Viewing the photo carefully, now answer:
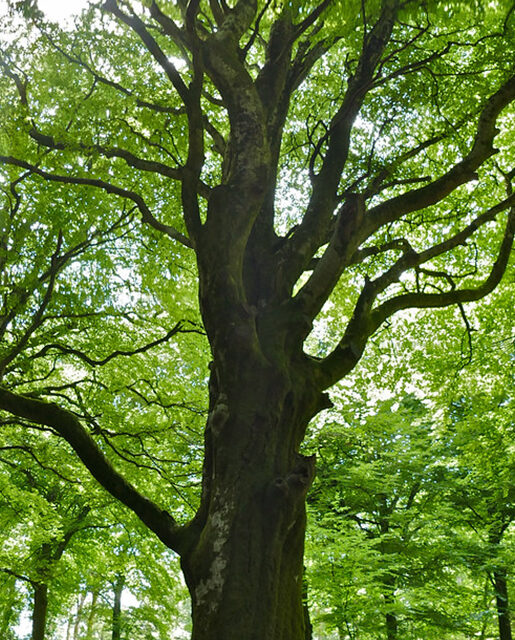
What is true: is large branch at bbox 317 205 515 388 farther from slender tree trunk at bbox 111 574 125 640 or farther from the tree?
slender tree trunk at bbox 111 574 125 640

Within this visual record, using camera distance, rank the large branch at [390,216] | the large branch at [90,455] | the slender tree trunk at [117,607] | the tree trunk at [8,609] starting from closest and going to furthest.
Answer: the large branch at [90,455]
the large branch at [390,216]
the tree trunk at [8,609]
the slender tree trunk at [117,607]

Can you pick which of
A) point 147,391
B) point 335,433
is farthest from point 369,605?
point 147,391

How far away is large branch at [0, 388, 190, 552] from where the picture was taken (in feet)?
12.2

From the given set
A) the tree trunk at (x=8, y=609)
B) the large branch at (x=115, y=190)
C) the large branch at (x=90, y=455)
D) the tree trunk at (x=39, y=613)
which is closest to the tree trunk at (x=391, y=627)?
→ the tree trunk at (x=39, y=613)

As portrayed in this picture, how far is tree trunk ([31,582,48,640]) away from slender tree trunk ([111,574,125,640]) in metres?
3.56

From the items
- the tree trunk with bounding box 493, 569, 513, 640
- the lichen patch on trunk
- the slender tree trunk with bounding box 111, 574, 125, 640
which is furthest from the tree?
the slender tree trunk with bounding box 111, 574, 125, 640

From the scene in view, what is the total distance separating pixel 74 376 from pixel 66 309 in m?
3.46

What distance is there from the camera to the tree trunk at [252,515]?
9.94ft

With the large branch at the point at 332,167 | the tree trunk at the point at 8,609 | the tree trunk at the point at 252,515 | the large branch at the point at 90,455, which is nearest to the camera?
the tree trunk at the point at 252,515

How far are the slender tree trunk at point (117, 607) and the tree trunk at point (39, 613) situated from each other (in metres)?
3.56

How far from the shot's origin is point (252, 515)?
3.23m

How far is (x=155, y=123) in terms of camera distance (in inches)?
246

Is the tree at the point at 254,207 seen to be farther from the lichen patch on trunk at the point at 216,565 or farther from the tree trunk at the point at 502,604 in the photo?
the tree trunk at the point at 502,604

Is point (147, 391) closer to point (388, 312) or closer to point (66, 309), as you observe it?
point (66, 309)
